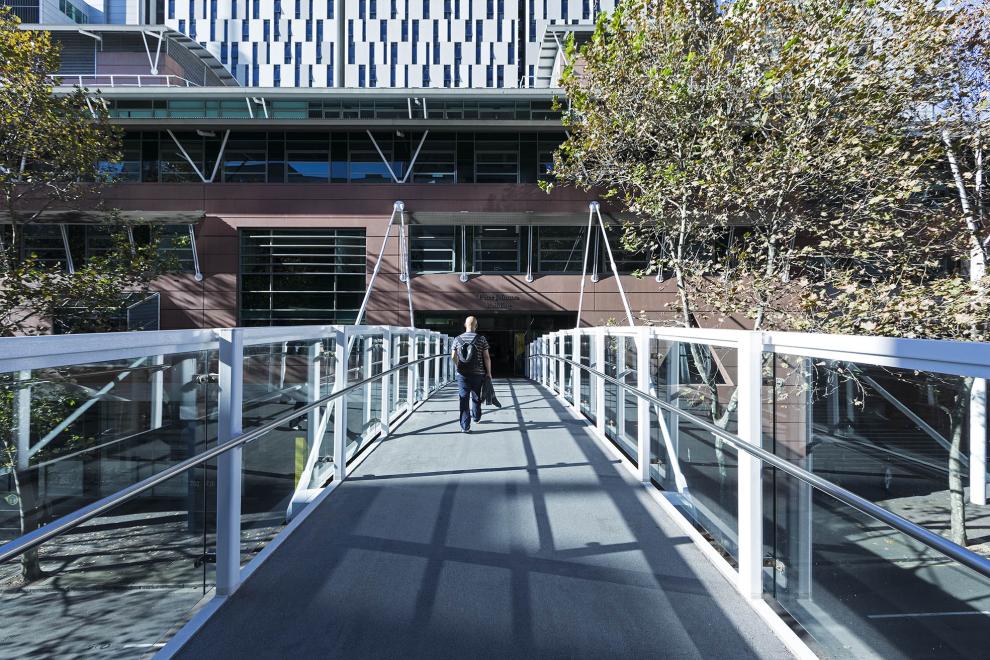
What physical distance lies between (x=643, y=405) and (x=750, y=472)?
2171 mm

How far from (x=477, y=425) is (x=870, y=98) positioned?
28.7 ft

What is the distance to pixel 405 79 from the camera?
69.6 m

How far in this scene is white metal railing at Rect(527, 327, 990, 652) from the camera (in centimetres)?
170

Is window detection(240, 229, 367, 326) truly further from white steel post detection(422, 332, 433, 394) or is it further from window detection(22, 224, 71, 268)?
white steel post detection(422, 332, 433, 394)

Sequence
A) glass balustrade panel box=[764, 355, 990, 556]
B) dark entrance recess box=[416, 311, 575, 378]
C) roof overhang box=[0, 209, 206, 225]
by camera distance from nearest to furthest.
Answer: glass balustrade panel box=[764, 355, 990, 556] → roof overhang box=[0, 209, 206, 225] → dark entrance recess box=[416, 311, 575, 378]

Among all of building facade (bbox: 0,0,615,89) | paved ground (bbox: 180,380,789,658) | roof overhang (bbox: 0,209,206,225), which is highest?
building facade (bbox: 0,0,615,89)

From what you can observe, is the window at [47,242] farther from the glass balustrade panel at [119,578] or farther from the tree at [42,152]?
the glass balustrade panel at [119,578]

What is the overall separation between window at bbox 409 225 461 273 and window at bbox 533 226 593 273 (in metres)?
3.39

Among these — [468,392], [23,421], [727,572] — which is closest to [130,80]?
[468,392]

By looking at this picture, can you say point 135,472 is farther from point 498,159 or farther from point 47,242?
point 47,242

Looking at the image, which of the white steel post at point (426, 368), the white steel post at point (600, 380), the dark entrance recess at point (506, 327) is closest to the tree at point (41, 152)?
the white steel post at point (426, 368)

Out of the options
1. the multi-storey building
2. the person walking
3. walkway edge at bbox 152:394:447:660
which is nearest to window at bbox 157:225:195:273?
the multi-storey building

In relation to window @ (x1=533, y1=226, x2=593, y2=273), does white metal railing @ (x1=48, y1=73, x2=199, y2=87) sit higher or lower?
higher

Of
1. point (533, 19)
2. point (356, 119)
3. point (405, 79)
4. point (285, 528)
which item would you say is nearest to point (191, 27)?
point (405, 79)
